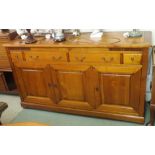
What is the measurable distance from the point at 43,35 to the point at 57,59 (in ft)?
1.30

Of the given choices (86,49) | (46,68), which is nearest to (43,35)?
(46,68)

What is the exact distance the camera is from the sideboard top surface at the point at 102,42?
157cm

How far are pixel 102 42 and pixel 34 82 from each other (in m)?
0.87

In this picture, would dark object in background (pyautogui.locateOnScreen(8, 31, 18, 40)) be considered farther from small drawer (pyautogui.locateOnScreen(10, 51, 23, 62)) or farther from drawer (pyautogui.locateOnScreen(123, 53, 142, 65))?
drawer (pyautogui.locateOnScreen(123, 53, 142, 65))

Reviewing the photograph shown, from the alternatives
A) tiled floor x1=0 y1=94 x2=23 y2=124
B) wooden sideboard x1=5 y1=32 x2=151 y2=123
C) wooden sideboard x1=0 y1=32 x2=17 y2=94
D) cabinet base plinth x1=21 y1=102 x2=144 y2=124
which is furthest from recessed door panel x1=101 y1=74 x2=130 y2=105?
wooden sideboard x1=0 y1=32 x2=17 y2=94

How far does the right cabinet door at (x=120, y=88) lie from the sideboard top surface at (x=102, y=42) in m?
0.19

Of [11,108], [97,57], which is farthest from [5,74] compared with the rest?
[97,57]

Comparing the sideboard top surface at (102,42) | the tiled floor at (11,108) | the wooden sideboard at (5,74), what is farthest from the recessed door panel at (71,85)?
the wooden sideboard at (5,74)

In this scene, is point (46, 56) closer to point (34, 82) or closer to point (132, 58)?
point (34, 82)

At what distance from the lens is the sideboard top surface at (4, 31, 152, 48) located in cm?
157

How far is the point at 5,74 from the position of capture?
260cm

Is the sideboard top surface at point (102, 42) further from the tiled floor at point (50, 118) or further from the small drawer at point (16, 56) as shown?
the tiled floor at point (50, 118)
